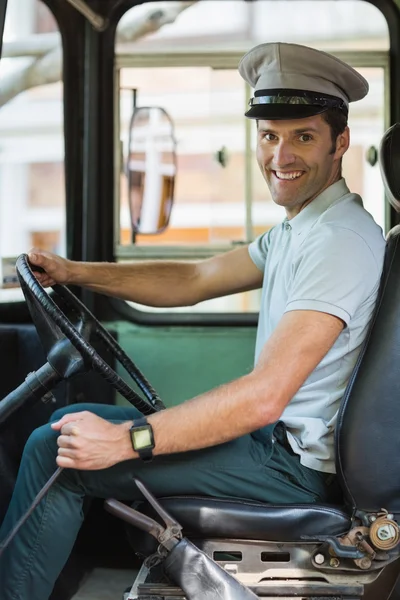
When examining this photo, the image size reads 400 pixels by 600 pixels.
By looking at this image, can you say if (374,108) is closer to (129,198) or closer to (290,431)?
(129,198)

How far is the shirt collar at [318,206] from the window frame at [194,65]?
1112 mm

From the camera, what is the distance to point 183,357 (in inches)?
130

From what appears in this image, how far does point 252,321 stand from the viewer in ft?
10.8

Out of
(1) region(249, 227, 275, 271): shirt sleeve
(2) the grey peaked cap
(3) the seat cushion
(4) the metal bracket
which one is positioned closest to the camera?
(3) the seat cushion

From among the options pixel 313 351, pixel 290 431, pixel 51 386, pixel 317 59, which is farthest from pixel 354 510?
pixel 317 59

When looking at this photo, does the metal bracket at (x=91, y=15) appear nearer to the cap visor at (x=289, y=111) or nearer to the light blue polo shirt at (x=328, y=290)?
the cap visor at (x=289, y=111)

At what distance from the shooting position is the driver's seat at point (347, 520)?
6.11 feet

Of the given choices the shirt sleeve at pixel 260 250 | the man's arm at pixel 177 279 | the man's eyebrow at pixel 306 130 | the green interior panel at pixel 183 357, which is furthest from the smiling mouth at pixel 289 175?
the green interior panel at pixel 183 357

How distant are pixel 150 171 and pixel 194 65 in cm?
43

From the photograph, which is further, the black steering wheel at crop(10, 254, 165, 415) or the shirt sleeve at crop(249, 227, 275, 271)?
the shirt sleeve at crop(249, 227, 275, 271)

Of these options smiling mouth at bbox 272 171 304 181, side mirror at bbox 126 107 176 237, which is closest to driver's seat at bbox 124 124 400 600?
smiling mouth at bbox 272 171 304 181

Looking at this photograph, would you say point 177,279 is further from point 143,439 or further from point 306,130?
point 143,439

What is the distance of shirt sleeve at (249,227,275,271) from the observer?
2.51 meters

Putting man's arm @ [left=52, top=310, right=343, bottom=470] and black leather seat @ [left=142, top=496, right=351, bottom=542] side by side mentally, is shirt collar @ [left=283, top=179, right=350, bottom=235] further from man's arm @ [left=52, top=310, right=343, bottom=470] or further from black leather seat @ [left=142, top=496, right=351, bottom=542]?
black leather seat @ [left=142, top=496, right=351, bottom=542]
